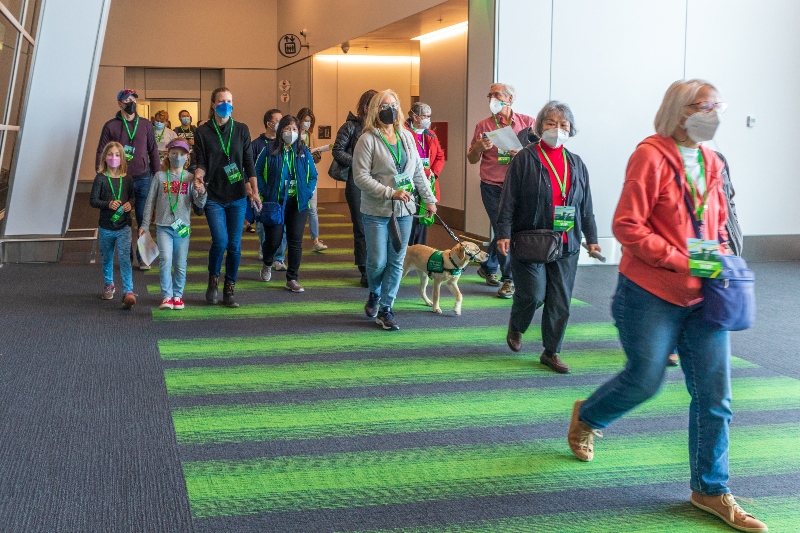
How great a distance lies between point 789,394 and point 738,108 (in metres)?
6.72

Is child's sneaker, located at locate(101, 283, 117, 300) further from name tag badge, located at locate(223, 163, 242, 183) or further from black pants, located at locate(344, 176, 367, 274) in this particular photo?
black pants, located at locate(344, 176, 367, 274)

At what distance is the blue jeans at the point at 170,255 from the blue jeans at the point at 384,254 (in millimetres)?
1632

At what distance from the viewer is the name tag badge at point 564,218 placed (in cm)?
575

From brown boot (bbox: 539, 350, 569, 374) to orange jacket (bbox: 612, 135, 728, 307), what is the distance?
7.73 ft

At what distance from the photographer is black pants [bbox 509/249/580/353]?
5.87m

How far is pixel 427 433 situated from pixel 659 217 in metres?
1.73

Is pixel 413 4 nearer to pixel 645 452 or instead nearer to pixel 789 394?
Answer: pixel 789 394

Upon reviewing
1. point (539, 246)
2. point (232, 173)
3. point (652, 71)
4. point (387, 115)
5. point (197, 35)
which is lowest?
point (539, 246)

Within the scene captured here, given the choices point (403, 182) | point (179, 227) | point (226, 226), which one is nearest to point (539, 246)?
point (403, 182)

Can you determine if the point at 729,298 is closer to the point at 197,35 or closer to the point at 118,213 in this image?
the point at 118,213

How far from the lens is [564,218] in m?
5.77

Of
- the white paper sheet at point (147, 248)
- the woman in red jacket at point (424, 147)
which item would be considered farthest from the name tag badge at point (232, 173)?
the woman in red jacket at point (424, 147)

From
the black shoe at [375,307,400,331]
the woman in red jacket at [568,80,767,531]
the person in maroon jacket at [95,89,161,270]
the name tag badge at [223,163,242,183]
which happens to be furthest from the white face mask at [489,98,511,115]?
the woman in red jacket at [568,80,767,531]

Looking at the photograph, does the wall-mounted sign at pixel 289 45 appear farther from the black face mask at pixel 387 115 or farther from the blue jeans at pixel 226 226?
the black face mask at pixel 387 115
